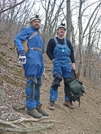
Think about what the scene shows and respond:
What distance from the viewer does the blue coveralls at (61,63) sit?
5.30 metres

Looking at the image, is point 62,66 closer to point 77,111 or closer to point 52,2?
point 77,111

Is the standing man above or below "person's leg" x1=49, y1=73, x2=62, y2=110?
above

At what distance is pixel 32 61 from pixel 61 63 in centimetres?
110

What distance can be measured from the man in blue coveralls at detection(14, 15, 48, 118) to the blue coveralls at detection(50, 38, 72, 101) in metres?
0.67

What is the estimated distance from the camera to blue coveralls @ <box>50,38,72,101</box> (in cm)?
530

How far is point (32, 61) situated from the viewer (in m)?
4.45

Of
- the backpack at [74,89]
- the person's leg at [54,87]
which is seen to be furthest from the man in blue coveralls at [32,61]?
the backpack at [74,89]

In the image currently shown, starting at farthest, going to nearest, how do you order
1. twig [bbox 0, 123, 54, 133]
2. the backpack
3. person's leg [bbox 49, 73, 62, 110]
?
1. the backpack
2. person's leg [bbox 49, 73, 62, 110]
3. twig [bbox 0, 123, 54, 133]

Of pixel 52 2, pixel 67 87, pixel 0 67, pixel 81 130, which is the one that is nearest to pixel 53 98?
pixel 67 87

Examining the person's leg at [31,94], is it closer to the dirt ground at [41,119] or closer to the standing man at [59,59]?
the dirt ground at [41,119]

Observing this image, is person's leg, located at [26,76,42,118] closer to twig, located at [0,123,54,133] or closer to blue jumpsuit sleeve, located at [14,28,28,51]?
twig, located at [0,123,54,133]

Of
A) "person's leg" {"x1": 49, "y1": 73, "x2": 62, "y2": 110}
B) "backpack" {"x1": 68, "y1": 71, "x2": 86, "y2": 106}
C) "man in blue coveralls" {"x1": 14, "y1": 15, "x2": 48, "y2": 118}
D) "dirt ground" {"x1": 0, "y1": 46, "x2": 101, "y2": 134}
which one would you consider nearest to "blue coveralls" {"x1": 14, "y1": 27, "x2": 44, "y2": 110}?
"man in blue coveralls" {"x1": 14, "y1": 15, "x2": 48, "y2": 118}

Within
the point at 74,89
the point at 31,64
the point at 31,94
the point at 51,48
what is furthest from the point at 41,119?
the point at 51,48

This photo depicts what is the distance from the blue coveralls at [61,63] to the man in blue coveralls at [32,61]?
67 centimetres
